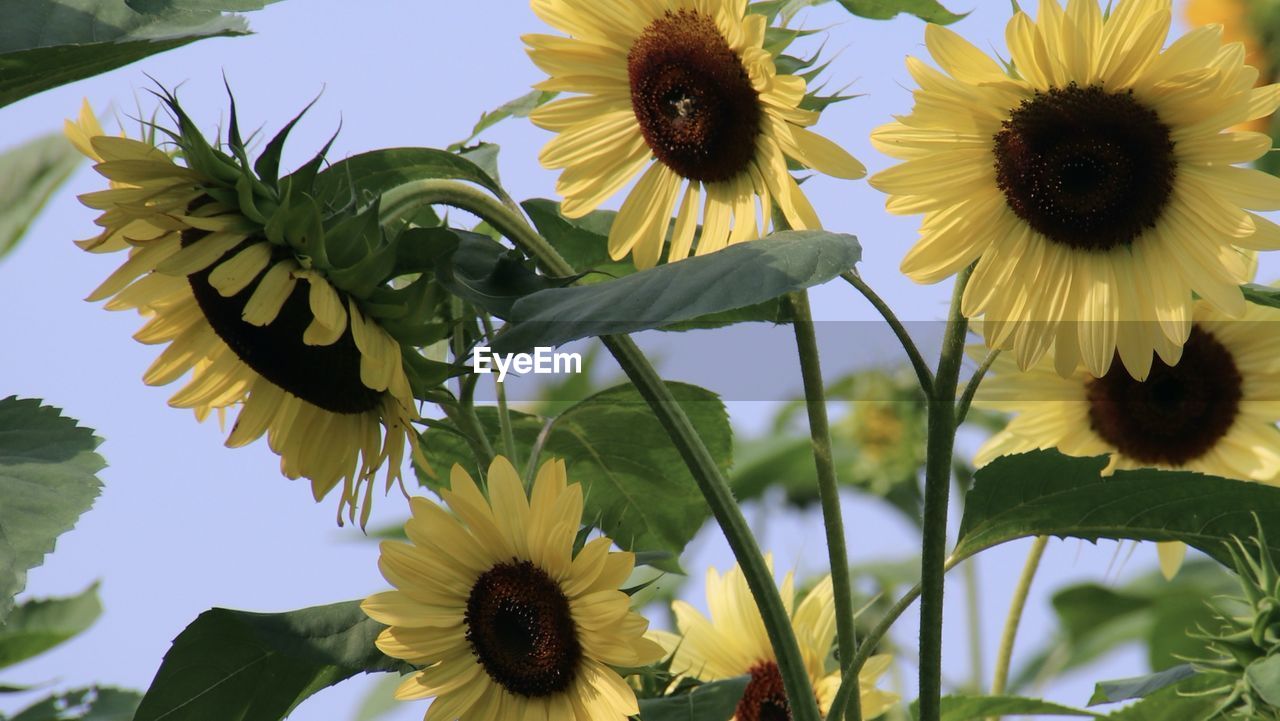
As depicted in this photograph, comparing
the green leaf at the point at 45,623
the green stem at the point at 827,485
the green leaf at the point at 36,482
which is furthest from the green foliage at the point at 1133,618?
the green leaf at the point at 45,623

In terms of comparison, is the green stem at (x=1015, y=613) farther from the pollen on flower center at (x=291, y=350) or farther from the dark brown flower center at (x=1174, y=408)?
the pollen on flower center at (x=291, y=350)

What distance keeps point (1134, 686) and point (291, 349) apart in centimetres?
61

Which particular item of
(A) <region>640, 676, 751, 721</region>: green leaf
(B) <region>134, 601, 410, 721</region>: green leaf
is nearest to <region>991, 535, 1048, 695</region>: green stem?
(A) <region>640, 676, 751, 721</region>: green leaf

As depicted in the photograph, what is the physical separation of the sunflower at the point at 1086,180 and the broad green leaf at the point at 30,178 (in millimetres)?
775

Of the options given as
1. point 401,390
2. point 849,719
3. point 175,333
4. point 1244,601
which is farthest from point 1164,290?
point 175,333

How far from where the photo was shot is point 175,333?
1.02 m

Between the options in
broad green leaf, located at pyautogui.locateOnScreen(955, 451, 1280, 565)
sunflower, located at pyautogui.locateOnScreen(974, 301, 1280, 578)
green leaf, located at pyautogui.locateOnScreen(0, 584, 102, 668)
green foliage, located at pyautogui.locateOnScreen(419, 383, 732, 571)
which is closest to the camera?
broad green leaf, located at pyautogui.locateOnScreen(955, 451, 1280, 565)

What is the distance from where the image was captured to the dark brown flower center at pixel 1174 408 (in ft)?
4.10

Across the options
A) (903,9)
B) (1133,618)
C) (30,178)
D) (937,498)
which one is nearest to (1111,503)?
(937,498)

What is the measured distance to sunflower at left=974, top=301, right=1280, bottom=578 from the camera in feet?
4.09

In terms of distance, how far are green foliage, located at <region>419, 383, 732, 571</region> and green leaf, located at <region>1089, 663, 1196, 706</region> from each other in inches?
12.2

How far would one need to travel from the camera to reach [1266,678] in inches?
28.9

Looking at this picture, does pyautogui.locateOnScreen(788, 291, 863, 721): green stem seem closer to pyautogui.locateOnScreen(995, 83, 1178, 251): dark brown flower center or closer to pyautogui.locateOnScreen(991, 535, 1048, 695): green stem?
pyautogui.locateOnScreen(995, 83, 1178, 251): dark brown flower center

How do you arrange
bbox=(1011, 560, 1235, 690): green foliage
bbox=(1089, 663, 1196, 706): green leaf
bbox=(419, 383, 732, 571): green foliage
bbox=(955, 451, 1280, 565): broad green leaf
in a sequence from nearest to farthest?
bbox=(955, 451, 1280, 565): broad green leaf
bbox=(1089, 663, 1196, 706): green leaf
bbox=(419, 383, 732, 571): green foliage
bbox=(1011, 560, 1235, 690): green foliage
